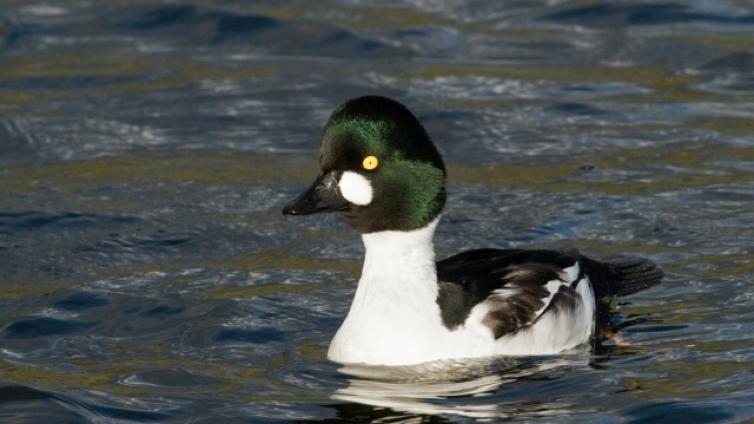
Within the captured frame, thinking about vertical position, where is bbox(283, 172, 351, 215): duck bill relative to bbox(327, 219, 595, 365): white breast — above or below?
above

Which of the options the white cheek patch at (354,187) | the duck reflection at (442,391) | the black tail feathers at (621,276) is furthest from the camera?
the black tail feathers at (621,276)

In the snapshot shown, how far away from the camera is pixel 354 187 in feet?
27.0

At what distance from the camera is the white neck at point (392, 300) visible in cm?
823

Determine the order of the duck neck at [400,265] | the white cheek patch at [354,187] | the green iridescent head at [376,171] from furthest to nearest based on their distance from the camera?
the duck neck at [400,265] < the white cheek patch at [354,187] < the green iridescent head at [376,171]

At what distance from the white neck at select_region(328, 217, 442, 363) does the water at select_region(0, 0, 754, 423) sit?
173 mm

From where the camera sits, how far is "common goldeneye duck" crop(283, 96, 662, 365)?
816 centimetres

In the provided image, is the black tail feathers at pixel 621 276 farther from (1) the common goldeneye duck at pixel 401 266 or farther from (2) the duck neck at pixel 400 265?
(2) the duck neck at pixel 400 265

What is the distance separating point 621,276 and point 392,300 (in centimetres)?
189

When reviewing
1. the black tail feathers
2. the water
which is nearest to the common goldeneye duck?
the water

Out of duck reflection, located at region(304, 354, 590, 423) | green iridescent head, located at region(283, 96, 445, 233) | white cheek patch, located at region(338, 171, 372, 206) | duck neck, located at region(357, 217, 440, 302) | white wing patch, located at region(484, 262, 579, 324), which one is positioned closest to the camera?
duck reflection, located at region(304, 354, 590, 423)

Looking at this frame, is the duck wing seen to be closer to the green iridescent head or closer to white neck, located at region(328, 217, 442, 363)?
white neck, located at region(328, 217, 442, 363)

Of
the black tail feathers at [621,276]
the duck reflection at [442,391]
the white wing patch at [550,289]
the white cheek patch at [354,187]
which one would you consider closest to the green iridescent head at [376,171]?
the white cheek patch at [354,187]

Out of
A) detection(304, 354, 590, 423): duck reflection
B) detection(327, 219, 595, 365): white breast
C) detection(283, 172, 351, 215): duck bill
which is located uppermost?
detection(283, 172, 351, 215): duck bill

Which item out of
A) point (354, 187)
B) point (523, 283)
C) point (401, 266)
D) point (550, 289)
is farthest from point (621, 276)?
point (354, 187)
